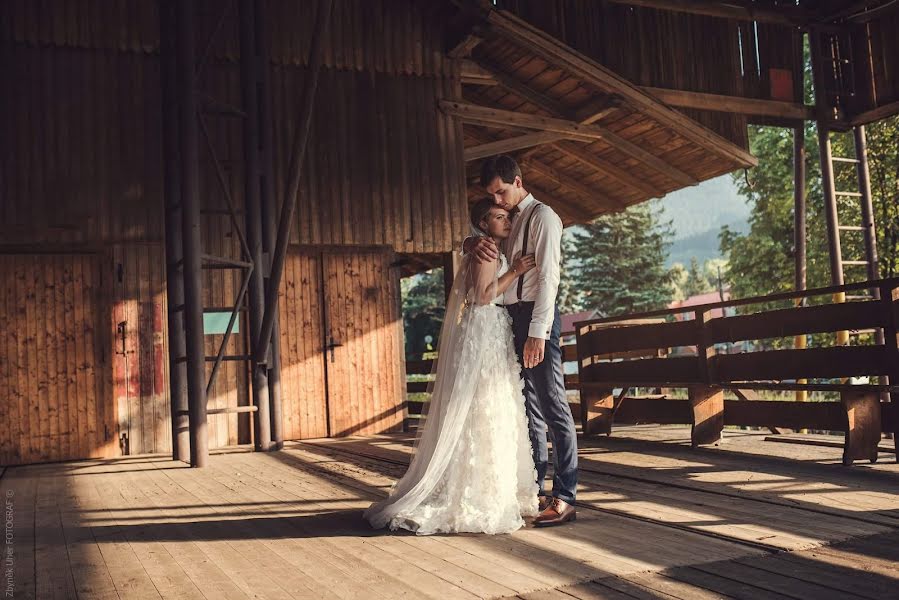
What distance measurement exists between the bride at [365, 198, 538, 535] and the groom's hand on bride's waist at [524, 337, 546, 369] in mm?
241

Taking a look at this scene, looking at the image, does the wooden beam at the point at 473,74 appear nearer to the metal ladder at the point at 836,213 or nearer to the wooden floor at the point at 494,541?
the metal ladder at the point at 836,213

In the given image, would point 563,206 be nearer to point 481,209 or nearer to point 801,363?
point 801,363

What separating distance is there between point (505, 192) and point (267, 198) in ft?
17.3

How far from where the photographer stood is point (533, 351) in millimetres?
4133

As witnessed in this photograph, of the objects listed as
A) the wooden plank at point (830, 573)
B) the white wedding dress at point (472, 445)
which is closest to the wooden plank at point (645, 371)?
the white wedding dress at point (472, 445)

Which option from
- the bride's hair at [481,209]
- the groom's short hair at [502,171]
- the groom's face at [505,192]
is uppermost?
the groom's short hair at [502,171]

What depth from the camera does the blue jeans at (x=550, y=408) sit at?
418cm

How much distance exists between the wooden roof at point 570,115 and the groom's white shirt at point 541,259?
628 cm

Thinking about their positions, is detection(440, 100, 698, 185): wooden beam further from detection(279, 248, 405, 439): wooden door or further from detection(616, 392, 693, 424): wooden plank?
detection(616, 392, 693, 424): wooden plank

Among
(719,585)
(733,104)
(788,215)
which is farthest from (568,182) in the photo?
(788,215)

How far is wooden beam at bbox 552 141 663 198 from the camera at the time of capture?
13009mm

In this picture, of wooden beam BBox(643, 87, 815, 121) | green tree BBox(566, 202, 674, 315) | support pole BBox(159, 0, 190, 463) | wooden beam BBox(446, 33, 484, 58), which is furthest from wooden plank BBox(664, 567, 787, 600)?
green tree BBox(566, 202, 674, 315)

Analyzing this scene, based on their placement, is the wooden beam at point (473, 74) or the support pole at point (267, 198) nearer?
the support pole at point (267, 198)

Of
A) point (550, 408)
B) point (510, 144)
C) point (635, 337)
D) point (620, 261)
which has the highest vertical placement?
point (620, 261)
